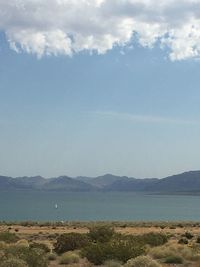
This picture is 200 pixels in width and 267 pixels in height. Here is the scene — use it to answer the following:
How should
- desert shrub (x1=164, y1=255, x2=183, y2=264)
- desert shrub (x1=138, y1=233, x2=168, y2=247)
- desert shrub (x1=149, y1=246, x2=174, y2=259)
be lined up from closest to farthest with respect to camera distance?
desert shrub (x1=164, y1=255, x2=183, y2=264) < desert shrub (x1=149, y1=246, x2=174, y2=259) < desert shrub (x1=138, y1=233, x2=168, y2=247)

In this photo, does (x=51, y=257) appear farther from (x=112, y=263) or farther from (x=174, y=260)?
(x=174, y=260)

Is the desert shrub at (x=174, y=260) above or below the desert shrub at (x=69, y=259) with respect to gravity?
below

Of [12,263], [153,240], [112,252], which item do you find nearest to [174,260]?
[112,252]

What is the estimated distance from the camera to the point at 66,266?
79.0 feet

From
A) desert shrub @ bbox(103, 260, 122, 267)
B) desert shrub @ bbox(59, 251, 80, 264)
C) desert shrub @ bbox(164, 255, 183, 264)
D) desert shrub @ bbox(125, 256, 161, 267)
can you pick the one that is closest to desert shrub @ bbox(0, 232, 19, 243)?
desert shrub @ bbox(59, 251, 80, 264)

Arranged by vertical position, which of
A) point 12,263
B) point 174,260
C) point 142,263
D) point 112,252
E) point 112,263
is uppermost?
point 12,263

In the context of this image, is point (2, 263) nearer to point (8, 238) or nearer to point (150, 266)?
point (150, 266)

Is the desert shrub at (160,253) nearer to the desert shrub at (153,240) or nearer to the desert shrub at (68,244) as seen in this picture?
the desert shrub at (68,244)

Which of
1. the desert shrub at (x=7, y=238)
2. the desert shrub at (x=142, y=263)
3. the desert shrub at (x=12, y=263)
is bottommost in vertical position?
the desert shrub at (x=142, y=263)

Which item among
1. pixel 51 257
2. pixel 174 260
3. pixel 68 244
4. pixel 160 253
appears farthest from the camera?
pixel 68 244

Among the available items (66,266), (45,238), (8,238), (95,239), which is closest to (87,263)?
(66,266)

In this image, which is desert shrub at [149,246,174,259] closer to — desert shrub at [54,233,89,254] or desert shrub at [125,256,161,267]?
desert shrub at [54,233,89,254]

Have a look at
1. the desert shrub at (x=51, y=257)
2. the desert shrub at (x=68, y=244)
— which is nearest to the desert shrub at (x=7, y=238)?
the desert shrub at (x=68, y=244)

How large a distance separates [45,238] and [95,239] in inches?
495
